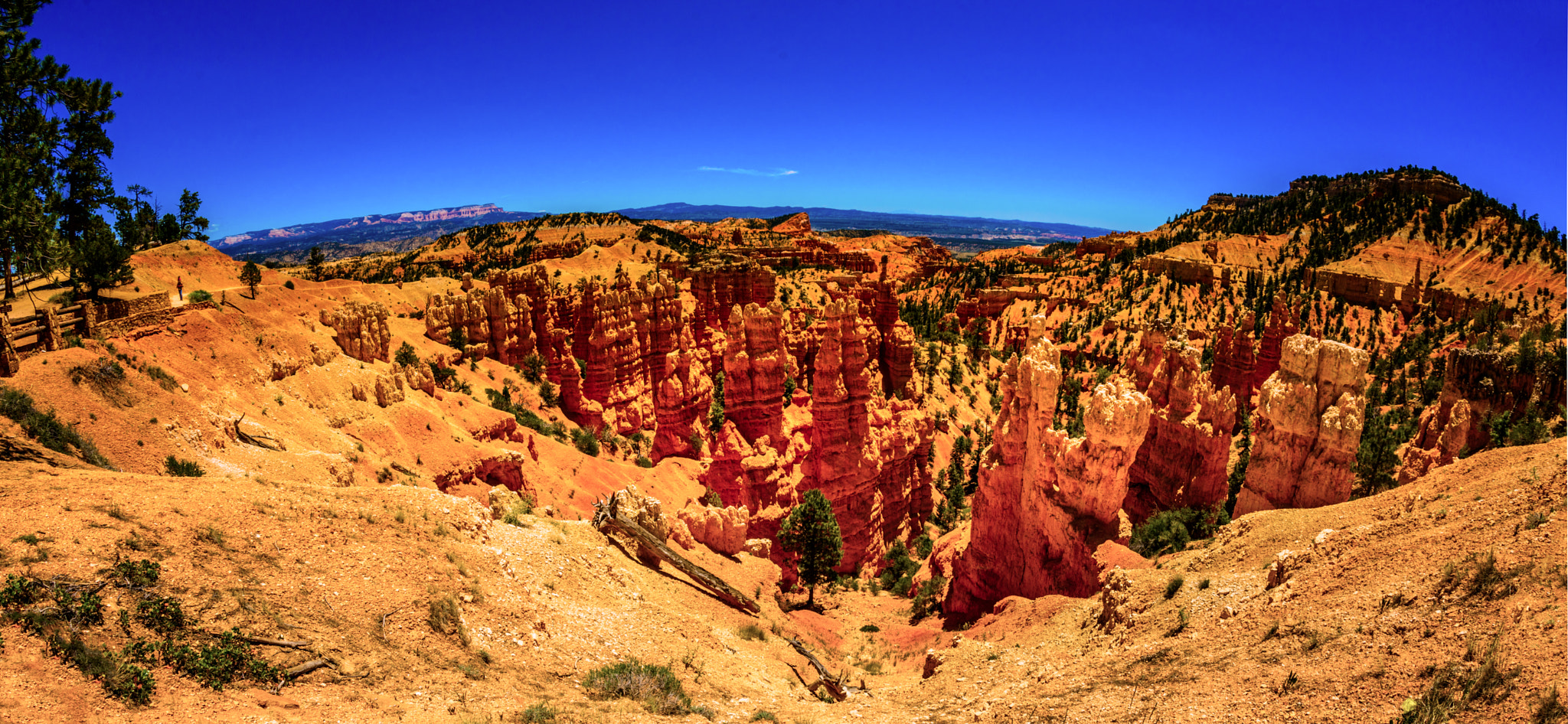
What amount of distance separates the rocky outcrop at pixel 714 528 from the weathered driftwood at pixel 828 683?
6.48 m

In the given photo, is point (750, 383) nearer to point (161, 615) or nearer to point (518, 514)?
point (518, 514)

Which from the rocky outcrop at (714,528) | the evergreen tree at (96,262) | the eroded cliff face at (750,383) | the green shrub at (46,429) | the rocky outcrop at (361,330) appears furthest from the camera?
the eroded cliff face at (750,383)

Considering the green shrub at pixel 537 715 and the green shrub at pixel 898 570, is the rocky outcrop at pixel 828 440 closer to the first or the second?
the green shrub at pixel 898 570

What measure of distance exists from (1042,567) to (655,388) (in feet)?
81.7

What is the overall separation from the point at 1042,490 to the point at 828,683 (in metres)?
9.48

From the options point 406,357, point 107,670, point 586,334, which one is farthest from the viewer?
point 586,334

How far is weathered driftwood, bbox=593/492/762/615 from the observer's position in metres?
18.5

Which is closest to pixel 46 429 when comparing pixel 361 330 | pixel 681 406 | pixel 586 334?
pixel 361 330

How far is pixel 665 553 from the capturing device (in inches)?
729

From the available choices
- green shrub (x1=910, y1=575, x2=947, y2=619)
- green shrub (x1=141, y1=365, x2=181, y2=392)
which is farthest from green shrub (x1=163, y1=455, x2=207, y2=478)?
green shrub (x1=910, y1=575, x2=947, y2=619)

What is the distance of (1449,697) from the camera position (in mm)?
7066

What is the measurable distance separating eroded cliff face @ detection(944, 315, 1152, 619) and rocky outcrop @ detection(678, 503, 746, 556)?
8.14 m

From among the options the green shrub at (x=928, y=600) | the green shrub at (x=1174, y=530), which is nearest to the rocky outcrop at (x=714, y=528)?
the green shrub at (x=928, y=600)

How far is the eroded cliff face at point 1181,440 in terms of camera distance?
25562 mm
